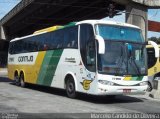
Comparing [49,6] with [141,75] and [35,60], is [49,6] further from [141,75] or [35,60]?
[141,75]

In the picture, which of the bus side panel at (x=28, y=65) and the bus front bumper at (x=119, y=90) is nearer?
the bus front bumper at (x=119, y=90)

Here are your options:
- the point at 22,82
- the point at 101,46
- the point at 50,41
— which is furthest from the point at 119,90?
the point at 22,82

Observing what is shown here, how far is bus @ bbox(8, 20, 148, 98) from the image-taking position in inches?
683

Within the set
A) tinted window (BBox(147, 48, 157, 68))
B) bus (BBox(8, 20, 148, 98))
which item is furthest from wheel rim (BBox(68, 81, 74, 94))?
tinted window (BBox(147, 48, 157, 68))

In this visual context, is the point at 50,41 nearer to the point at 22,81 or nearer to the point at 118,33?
the point at 118,33

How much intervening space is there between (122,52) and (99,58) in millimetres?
1084

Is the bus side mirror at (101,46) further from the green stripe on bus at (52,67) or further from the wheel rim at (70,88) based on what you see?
the green stripe on bus at (52,67)

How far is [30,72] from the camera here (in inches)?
1009

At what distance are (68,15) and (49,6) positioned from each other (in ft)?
27.4

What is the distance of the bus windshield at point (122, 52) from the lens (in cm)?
1741

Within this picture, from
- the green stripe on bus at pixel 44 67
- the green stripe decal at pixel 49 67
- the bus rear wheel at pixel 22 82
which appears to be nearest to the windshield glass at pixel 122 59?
the green stripe decal at pixel 49 67

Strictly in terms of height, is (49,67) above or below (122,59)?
below

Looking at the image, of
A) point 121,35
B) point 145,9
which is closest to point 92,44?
point 121,35

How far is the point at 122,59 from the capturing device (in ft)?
Result: 58.2
